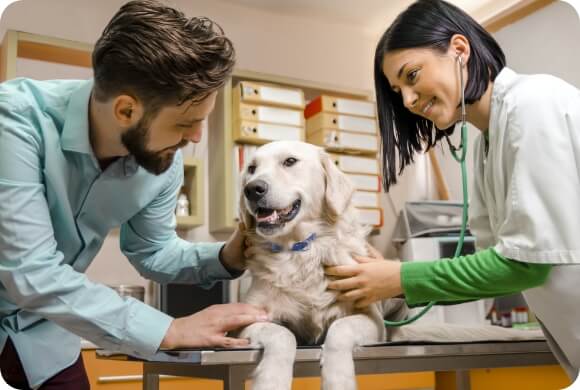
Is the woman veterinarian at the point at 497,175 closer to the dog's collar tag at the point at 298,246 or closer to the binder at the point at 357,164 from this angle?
the dog's collar tag at the point at 298,246

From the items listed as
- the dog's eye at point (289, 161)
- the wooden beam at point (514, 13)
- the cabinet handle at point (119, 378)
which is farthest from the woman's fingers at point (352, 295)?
the wooden beam at point (514, 13)

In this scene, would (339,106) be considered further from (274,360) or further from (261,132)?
(274,360)

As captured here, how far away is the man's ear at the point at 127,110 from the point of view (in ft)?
3.68

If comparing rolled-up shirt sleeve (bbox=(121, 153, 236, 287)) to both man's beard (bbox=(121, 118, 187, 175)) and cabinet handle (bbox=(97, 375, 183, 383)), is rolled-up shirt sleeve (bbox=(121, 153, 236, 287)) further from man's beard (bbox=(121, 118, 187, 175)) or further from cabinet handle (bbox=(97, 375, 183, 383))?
cabinet handle (bbox=(97, 375, 183, 383))

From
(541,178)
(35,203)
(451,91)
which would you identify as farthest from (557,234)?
(35,203)

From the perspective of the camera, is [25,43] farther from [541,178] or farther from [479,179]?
[541,178]

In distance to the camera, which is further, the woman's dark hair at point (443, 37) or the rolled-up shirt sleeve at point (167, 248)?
the rolled-up shirt sleeve at point (167, 248)

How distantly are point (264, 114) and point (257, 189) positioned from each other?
1827 mm

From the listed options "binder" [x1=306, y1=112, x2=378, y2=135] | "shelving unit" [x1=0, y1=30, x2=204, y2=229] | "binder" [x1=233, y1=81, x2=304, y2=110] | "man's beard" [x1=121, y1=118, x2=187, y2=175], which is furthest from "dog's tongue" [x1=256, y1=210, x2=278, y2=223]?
"binder" [x1=306, y1=112, x2=378, y2=135]

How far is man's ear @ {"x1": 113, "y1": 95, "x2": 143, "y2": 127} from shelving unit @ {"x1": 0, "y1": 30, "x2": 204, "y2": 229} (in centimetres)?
183

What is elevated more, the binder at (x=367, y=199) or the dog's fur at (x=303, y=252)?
the binder at (x=367, y=199)

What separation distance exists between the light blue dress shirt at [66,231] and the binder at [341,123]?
1915mm

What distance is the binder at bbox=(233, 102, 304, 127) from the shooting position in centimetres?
313

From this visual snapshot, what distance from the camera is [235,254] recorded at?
1444 millimetres
